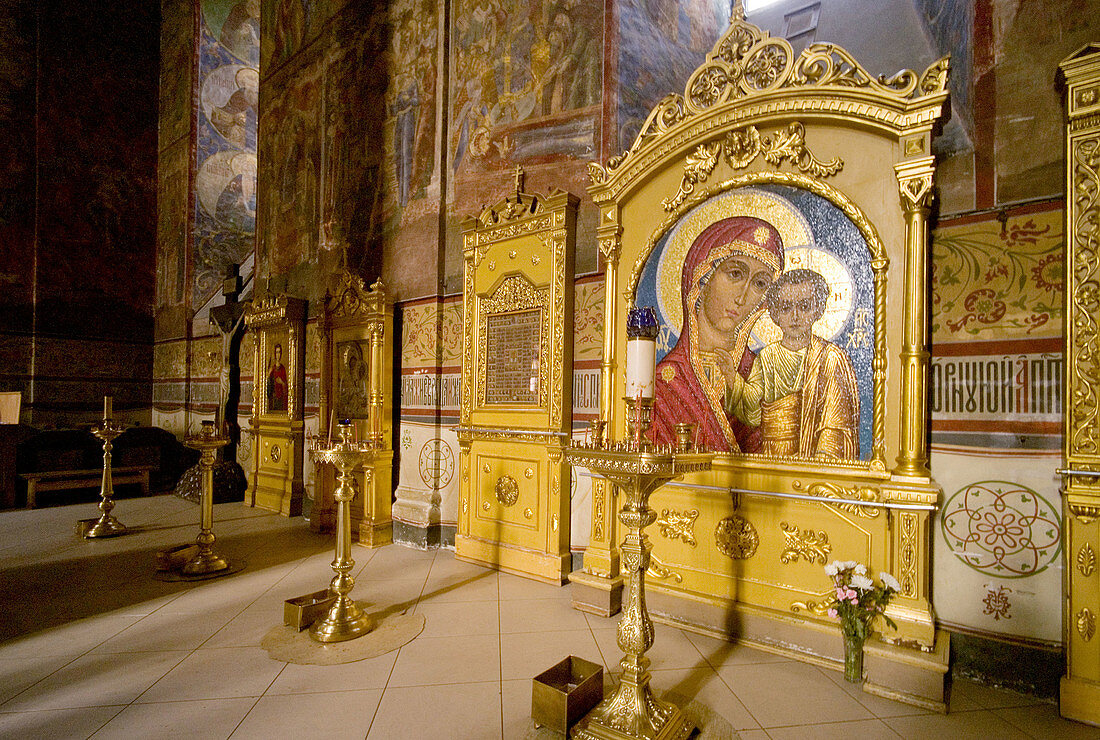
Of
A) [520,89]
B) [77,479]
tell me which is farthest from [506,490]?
[77,479]

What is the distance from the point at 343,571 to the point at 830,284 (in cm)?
373

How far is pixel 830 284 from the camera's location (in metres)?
3.21

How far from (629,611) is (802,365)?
6.31 feet

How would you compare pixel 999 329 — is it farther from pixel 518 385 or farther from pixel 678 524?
pixel 518 385

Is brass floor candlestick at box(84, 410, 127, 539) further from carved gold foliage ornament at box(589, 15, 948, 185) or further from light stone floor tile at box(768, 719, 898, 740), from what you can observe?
light stone floor tile at box(768, 719, 898, 740)

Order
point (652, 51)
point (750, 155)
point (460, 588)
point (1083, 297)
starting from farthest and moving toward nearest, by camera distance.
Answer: point (652, 51)
point (460, 588)
point (750, 155)
point (1083, 297)

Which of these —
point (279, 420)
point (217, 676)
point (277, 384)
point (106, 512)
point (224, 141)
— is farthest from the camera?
point (224, 141)

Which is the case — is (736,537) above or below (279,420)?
below

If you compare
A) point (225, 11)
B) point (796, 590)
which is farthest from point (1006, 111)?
point (225, 11)

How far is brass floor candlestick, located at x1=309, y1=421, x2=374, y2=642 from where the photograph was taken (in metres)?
3.30

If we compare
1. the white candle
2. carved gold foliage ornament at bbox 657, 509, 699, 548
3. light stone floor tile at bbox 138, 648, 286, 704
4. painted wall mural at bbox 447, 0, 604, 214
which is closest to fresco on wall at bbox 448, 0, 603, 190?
painted wall mural at bbox 447, 0, 604, 214

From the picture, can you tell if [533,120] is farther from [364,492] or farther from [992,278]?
[364,492]

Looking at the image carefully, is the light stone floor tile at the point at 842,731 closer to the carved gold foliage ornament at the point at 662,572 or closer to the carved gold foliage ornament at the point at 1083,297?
the carved gold foliage ornament at the point at 662,572

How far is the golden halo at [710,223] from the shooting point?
11.0 ft
